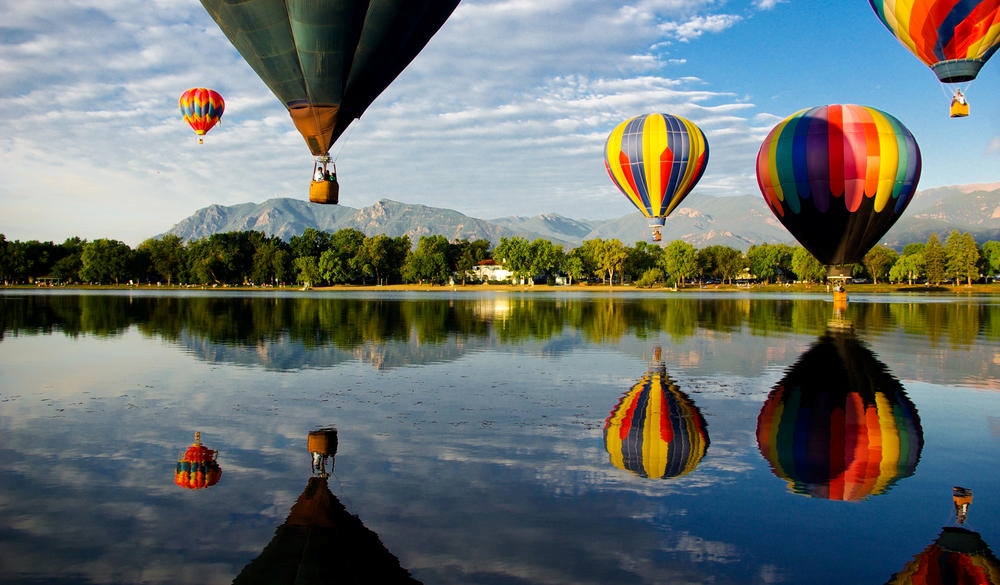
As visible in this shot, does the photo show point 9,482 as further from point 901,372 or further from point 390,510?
point 901,372

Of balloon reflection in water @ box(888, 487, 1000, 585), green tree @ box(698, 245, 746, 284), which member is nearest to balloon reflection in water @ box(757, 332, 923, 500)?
balloon reflection in water @ box(888, 487, 1000, 585)

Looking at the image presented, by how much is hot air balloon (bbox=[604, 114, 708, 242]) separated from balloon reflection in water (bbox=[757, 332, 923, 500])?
24.4 m

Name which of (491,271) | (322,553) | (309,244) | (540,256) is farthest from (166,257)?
(322,553)

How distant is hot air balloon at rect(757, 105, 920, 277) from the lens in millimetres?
30016

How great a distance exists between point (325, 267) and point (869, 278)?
111m

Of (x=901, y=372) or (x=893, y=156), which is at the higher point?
(x=893, y=156)

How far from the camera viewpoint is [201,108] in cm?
4600

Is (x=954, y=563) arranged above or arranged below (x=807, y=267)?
below

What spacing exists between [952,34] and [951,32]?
3.9 inches

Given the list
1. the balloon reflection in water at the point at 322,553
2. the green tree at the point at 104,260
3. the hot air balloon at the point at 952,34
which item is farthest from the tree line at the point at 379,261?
the balloon reflection in water at the point at 322,553

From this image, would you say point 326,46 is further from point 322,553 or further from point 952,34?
point 952,34

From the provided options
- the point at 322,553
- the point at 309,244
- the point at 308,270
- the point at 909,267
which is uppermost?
the point at 309,244

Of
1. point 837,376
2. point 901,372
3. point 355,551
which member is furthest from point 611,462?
point 901,372

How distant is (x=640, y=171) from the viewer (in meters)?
40.6
